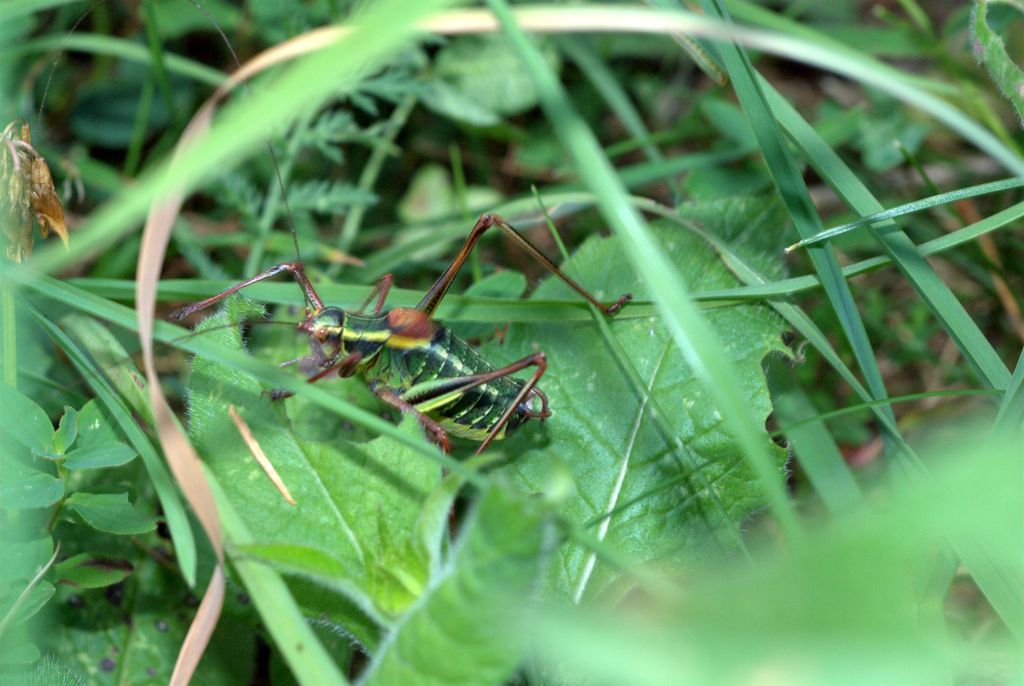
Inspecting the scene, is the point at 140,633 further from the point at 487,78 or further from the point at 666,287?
the point at 487,78

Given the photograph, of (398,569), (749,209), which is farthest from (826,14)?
(398,569)

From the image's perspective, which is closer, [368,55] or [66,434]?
[368,55]

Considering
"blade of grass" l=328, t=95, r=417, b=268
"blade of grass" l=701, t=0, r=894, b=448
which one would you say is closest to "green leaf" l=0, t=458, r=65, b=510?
"blade of grass" l=328, t=95, r=417, b=268

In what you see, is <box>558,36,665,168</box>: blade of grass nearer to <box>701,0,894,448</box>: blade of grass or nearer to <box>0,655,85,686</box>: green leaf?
<box>701,0,894,448</box>: blade of grass

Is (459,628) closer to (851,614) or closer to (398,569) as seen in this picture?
(398,569)

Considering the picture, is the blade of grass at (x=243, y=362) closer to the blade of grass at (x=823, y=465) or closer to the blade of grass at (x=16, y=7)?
the blade of grass at (x=16, y=7)

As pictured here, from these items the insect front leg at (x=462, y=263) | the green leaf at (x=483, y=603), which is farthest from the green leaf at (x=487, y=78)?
the green leaf at (x=483, y=603)

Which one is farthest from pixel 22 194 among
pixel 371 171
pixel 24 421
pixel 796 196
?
pixel 796 196
